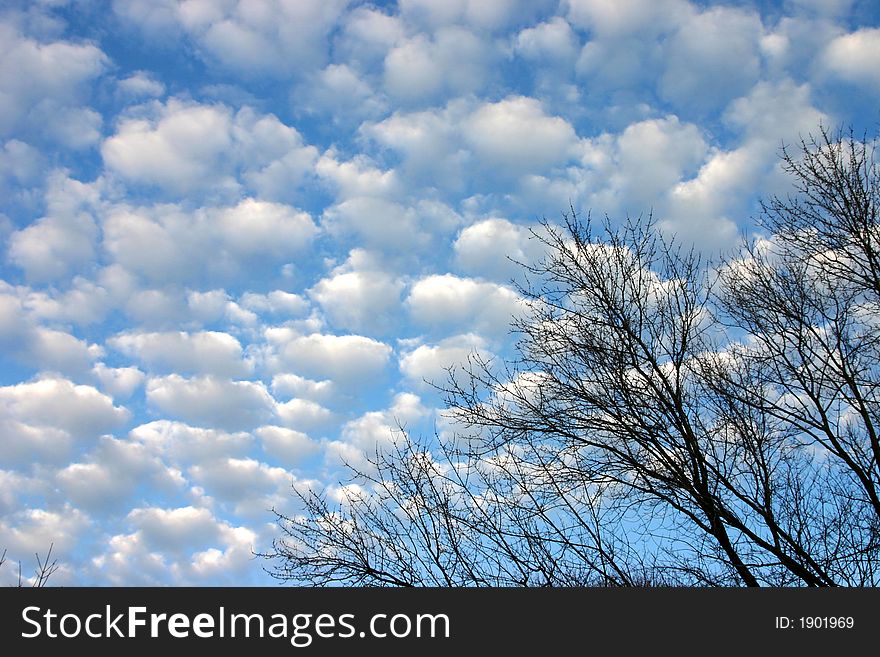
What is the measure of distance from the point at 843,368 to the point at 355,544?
240 inches

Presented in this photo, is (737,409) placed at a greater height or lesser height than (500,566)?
greater

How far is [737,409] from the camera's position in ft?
26.4

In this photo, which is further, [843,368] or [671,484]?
[843,368]
